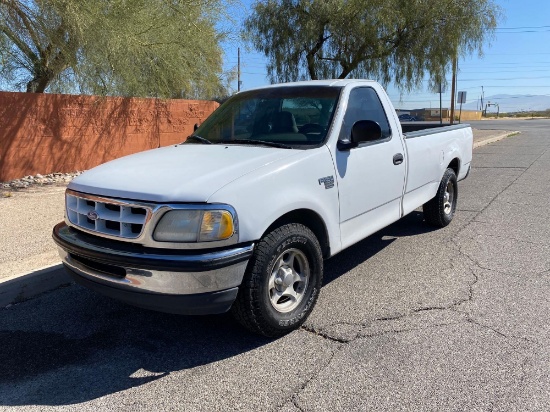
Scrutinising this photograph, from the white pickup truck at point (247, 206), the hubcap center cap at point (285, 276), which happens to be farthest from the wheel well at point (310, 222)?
the hubcap center cap at point (285, 276)

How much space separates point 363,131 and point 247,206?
1.45m

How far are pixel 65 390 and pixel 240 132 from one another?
2.53 metres

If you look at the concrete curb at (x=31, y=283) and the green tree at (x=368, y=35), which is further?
the green tree at (x=368, y=35)

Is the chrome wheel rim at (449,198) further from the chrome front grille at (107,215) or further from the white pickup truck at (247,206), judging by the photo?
the chrome front grille at (107,215)

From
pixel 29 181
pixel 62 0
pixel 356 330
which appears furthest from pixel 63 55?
pixel 356 330

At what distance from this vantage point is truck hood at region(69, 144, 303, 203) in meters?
2.98

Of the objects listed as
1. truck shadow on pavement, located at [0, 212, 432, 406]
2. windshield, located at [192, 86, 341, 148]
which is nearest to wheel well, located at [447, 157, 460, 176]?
windshield, located at [192, 86, 341, 148]

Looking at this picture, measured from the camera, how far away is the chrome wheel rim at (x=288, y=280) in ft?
11.1

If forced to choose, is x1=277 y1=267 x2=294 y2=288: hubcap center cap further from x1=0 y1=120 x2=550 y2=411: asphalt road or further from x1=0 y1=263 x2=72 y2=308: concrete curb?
x1=0 y1=263 x2=72 y2=308: concrete curb

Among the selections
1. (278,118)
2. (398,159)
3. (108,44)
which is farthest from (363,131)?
(108,44)

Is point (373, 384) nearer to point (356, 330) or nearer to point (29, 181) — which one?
point (356, 330)

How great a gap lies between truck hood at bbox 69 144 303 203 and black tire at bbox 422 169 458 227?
3.13 meters

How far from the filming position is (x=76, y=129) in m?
10.6

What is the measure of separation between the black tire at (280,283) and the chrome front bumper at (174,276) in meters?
0.13
